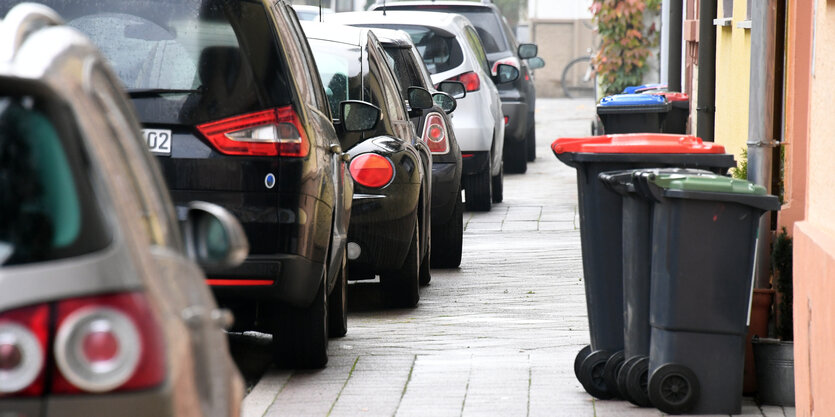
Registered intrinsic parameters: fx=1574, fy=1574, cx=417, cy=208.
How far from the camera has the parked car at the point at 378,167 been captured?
27.9 feet

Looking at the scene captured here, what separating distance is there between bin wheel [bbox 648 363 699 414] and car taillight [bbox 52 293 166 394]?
3.45m

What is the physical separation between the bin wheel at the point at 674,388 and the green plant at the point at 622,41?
1646 cm

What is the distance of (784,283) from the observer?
6277mm

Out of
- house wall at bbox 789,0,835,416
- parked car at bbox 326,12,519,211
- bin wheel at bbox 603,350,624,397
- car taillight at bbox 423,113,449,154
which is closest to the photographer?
house wall at bbox 789,0,835,416

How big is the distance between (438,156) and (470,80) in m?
3.17

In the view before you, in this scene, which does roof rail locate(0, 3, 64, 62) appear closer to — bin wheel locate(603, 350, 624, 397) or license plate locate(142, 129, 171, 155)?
license plate locate(142, 129, 171, 155)

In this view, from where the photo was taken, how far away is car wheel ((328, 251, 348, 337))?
752 centimetres

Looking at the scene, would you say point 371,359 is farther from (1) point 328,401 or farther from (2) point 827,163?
(2) point 827,163

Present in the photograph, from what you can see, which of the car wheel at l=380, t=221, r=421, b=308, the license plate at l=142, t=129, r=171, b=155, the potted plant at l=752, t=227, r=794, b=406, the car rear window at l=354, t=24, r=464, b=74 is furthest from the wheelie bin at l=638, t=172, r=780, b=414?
the car rear window at l=354, t=24, r=464, b=74

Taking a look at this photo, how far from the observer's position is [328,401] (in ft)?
20.5

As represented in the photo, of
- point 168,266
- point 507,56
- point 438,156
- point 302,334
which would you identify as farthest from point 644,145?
point 507,56

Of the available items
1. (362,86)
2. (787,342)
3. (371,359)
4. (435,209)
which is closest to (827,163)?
(787,342)

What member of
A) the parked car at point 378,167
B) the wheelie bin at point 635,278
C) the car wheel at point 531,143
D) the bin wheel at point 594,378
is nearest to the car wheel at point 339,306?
the parked car at point 378,167

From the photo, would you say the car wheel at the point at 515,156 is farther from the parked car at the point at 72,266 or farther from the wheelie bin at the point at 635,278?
the parked car at the point at 72,266
